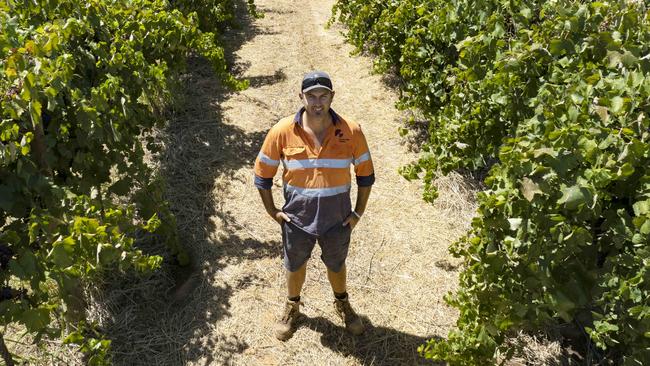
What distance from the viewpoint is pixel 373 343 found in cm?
386

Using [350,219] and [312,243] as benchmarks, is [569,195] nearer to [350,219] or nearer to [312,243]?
[350,219]

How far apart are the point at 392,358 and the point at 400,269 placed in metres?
1.08

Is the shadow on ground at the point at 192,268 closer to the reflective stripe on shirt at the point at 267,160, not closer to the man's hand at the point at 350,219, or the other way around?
the man's hand at the point at 350,219

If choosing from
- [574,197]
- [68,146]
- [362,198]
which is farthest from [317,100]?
[68,146]

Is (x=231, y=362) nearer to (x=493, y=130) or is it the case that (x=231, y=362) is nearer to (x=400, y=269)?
(x=400, y=269)

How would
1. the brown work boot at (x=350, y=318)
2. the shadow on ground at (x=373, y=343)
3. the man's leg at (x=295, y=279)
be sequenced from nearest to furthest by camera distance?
the man's leg at (x=295, y=279) < the shadow on ground at (x=373, y=343) < the brown work boot at (x=350, y=318)

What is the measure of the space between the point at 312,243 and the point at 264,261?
1.41m

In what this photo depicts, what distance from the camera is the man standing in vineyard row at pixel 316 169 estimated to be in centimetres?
305

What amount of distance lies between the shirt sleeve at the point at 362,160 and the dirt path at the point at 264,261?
139 centimetres

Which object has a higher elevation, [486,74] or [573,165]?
[573,165]

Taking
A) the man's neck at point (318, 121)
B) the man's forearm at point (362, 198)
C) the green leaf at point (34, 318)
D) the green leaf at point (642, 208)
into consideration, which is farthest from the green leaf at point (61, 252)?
the green leaf at point (642, 208)

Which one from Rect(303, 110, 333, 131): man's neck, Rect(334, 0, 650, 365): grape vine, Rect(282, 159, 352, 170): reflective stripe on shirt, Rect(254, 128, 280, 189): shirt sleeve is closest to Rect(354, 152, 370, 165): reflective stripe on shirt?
Rect(282, 159, 352, 170): reflective stripe on shirt

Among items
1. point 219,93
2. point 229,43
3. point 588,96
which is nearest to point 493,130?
point 588,96

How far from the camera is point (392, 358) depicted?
12.3 ft
